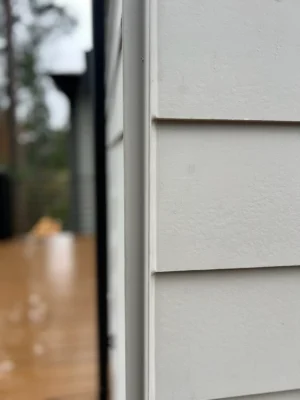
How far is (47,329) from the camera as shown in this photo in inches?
80.5

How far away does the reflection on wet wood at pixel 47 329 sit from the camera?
149cm

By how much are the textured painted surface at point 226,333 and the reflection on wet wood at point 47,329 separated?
951 mm

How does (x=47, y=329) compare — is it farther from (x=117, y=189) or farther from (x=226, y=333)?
(x=226, y=333)

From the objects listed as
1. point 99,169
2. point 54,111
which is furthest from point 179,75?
point 54,111

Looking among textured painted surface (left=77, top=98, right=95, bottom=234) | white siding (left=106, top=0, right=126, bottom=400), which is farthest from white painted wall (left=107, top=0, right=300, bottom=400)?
textured painted surface (left=77, top=98, right=95, bottom=234)

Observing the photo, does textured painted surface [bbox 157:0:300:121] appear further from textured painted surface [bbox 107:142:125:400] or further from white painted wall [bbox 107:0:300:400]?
textured painted surface [bbox 107:142:125:400]

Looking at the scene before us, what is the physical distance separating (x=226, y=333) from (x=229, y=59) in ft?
1.36

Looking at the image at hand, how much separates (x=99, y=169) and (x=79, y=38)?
3.84 meters

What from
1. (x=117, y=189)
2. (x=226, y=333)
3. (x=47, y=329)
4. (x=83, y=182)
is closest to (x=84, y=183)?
(x=83, y=182)

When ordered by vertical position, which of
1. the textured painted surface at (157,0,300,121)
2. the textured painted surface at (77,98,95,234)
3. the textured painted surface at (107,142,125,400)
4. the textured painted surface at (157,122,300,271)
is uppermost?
the textured painted surface at (157,0,300,121)

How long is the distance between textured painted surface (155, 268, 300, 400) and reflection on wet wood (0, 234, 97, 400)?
951 mm

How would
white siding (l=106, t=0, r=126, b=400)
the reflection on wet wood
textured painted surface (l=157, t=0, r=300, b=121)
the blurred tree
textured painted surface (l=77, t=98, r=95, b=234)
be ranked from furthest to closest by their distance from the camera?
1. textured painted surface (l=77, t=98, r=95, b=234)
2. the blurred tree
3. the reflection on wet wood
4. white siding (l=106, t=0, r=126, b=400)
5. textured painted surface (l=157, t=0, r=300, b=121)

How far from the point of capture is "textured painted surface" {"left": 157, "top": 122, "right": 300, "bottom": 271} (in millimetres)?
553

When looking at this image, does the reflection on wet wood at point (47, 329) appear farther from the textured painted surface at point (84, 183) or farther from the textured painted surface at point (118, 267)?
the textured painted surface at point (84, 183)
